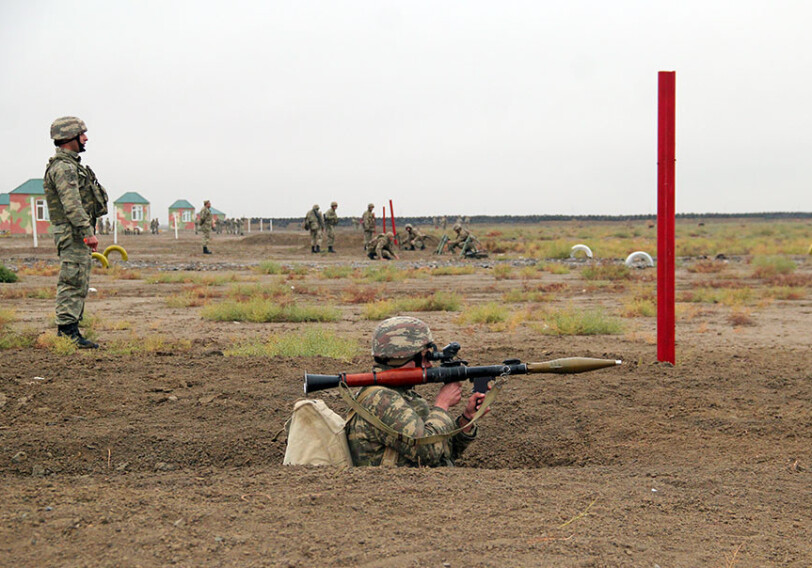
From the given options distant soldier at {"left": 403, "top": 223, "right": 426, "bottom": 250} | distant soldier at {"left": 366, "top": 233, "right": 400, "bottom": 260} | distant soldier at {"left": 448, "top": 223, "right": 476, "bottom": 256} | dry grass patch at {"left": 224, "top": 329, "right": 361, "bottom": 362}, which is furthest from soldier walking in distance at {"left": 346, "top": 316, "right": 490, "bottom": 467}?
distant soldier at {"left": 403, "top": 223, "right": 426, "bottom": 250}

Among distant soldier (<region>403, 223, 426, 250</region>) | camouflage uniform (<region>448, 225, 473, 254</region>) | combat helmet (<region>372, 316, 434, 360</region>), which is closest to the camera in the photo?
combat helmet (<region>372, 316, 434, 360</region>)

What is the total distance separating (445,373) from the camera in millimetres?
4273

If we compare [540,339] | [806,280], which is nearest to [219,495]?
[540,339]

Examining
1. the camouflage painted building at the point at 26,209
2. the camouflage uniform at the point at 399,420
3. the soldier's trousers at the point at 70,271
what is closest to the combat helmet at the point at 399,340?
the camouflage uniform at the point at 399,420

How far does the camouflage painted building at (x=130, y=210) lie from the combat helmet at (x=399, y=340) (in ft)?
227

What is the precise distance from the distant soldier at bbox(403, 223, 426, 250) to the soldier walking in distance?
30.6 metres

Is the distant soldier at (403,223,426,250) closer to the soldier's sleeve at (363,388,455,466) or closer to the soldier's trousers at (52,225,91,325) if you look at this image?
the soldier's trousers at (52,225,91,325)

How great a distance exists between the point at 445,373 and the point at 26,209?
172 ft

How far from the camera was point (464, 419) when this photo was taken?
4445 millimetres

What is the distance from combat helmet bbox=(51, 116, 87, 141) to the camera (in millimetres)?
7914

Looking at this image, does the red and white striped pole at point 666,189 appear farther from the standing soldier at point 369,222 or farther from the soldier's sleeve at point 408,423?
the standing soldier at point 369,222

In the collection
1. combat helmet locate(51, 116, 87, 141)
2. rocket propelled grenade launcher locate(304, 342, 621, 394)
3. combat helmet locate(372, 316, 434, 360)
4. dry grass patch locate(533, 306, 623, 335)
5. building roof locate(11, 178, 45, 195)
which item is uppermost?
building roof locate(11, 178, 45, 195)

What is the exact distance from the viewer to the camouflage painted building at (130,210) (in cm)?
6994

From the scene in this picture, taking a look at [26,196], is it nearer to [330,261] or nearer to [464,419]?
[330,261]
